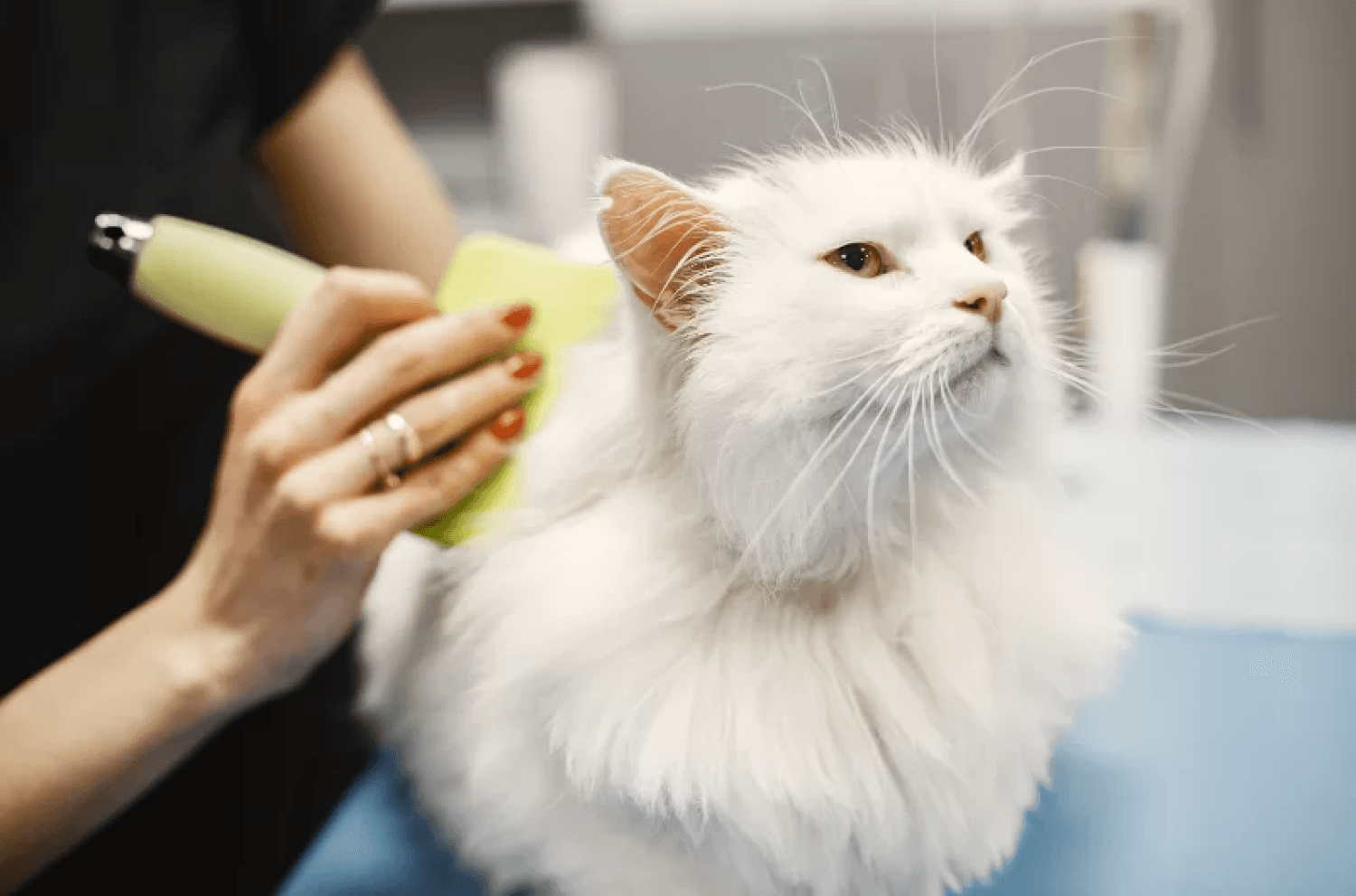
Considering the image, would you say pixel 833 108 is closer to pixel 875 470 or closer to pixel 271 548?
pixel 875 470

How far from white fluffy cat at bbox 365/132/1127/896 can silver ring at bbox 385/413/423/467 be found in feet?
0.18

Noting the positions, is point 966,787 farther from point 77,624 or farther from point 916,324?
point 77,624

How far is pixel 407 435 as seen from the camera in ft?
1.33

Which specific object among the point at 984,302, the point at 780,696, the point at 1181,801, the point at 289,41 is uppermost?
the point at 289,41

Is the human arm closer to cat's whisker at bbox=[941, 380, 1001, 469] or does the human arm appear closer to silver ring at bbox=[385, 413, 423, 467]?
silver ring at bbox=[385, 413, 423, 467]

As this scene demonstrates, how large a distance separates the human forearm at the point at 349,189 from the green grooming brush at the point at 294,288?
240 millimetres

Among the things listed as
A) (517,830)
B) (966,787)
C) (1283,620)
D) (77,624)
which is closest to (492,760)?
(517,830)

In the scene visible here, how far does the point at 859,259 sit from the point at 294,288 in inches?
10.0

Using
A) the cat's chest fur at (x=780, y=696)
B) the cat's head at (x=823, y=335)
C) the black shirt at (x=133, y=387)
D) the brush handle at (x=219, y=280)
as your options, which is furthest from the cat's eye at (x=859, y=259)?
the black shirt at (x=133, y=387)

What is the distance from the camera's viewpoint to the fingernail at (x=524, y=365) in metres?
0.42

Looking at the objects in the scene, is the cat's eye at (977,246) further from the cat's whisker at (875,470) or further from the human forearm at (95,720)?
the human forearm at (95,720)

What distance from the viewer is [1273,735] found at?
1.64ft

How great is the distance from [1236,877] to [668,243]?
14.4 inches

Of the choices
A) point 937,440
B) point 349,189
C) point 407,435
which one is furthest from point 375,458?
point 349,189
